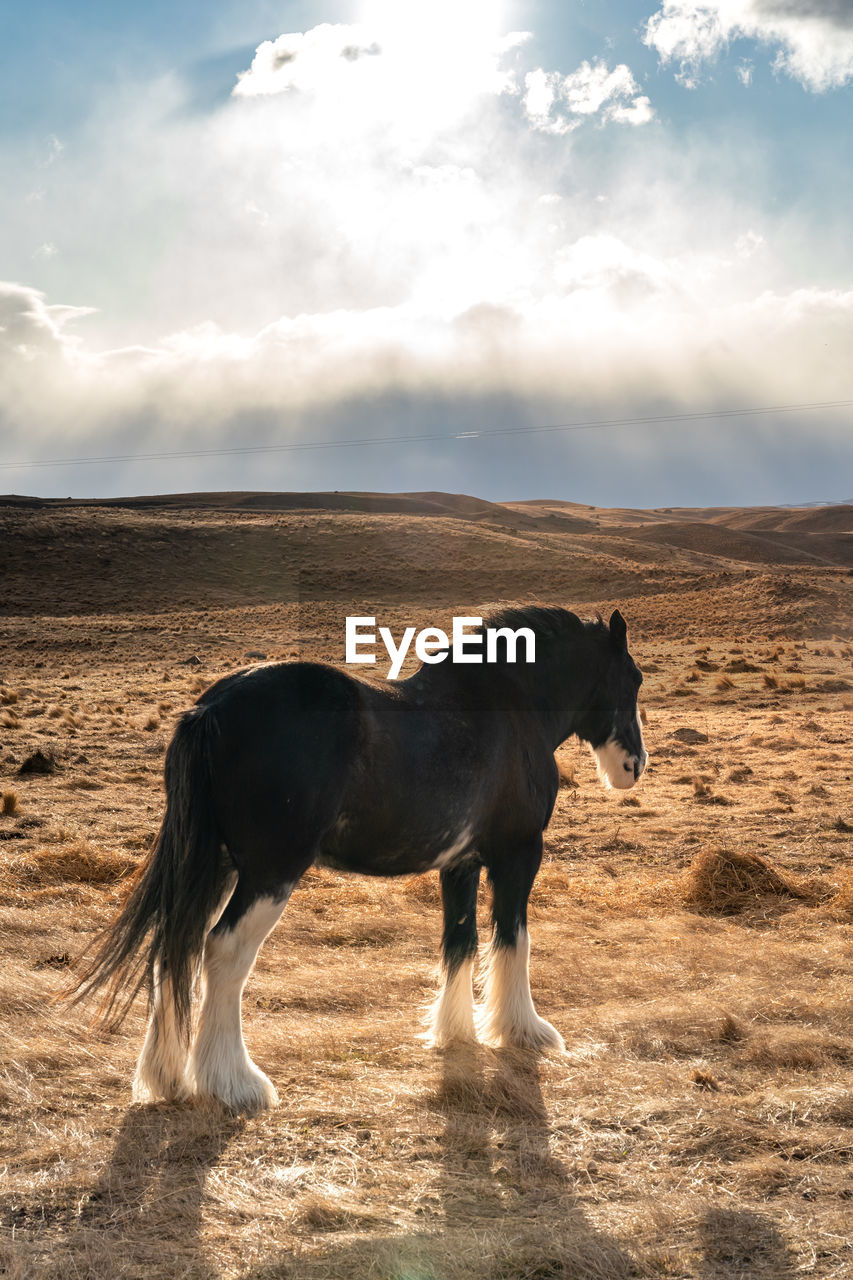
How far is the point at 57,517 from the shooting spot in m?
74.9

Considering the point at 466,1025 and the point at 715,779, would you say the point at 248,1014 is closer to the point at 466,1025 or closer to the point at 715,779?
the point at 466,1025

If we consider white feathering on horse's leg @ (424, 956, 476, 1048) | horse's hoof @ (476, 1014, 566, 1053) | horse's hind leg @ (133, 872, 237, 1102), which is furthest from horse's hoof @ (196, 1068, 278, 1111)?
horse's hoof @ (476, 1014, 566, 1053)

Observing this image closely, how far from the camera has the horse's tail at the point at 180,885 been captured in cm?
435

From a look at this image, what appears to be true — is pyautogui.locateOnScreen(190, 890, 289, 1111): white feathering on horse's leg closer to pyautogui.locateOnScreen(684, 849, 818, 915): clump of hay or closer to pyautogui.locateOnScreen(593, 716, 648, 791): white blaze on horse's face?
pyautogui.locateOnScreen(593, 716, 648, 791): white blaze on horse's face

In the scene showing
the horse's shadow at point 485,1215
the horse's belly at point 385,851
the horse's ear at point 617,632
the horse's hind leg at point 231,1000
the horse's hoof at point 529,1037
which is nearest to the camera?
the horse's shadow at point 485,1215

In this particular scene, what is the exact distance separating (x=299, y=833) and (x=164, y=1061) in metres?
1.20

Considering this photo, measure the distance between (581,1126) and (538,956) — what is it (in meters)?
2.41

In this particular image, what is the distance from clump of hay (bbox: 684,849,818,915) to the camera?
7.89 meters

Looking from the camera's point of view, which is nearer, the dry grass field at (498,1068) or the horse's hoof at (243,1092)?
the dry grass field at (498,1068)

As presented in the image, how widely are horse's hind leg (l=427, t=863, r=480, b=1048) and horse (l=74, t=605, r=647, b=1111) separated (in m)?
0.01

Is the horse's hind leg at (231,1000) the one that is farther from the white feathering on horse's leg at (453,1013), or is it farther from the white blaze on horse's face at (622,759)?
the white blaze on horse's face at (622,759)

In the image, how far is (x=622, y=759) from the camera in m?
6.63

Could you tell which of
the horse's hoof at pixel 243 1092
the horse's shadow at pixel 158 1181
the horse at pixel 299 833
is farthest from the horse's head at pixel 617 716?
the horse's shadow at pixel 158 1181

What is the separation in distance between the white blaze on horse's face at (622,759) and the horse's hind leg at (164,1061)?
339 cm
